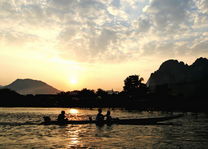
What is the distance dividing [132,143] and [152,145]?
71.6 inches

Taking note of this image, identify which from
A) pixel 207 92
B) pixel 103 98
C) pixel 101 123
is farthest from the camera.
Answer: pixel 103 98

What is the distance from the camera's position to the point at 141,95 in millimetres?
164625

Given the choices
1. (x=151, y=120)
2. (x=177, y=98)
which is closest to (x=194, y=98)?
(x=177, y=98)

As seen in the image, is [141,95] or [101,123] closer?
[101,123]

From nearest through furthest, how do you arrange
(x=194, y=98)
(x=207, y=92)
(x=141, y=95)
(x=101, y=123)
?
(x=101, y=123)
(x=194, y=98)
(x=207, y=92)
(x=141, y=95)

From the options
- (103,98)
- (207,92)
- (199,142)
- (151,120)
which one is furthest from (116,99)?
(199,142)

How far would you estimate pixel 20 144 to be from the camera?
68.4ft

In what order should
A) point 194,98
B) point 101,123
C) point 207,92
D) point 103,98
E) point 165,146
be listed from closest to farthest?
point 165,146, point 101,123, point 194,98, point 207,92, point 103,98

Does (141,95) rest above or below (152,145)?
above

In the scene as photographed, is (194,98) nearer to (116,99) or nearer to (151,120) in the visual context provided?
(116,99)

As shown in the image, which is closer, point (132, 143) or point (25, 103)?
point (132, 143)

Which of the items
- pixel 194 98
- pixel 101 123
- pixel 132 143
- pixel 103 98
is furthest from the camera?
pixel 103 98

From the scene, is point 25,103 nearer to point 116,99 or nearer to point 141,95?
point 116,99

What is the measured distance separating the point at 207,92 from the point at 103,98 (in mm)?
73659
